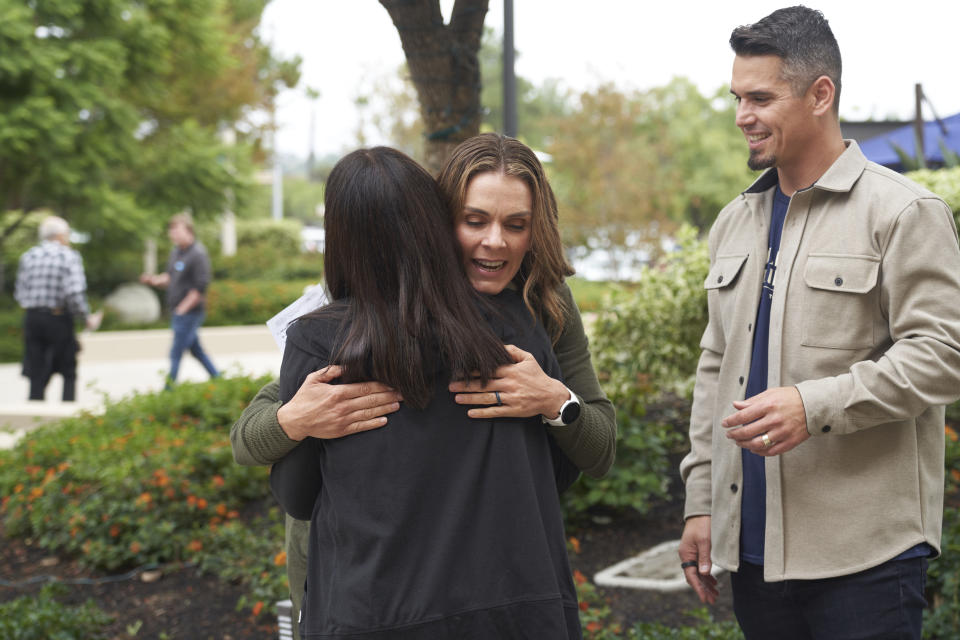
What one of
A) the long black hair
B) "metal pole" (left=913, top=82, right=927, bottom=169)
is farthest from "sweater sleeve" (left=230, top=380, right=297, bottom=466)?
"metal pole" (left=913, top=82, right=927, bottom=169)

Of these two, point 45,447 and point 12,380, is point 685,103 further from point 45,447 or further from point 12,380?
point 45,447

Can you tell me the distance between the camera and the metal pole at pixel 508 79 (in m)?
6.29

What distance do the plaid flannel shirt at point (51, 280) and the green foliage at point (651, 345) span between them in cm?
573

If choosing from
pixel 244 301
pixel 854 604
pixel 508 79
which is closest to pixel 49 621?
pixel 854 604

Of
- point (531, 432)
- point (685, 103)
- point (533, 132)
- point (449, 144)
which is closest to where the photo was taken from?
point (531, 432)

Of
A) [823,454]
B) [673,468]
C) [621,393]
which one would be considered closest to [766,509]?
[823,454]

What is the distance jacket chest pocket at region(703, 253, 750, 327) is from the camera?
7.49 ft

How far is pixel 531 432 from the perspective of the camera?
1.89 m

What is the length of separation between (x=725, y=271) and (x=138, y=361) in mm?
14573

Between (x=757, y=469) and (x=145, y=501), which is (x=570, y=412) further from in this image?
(x=145, y=501)

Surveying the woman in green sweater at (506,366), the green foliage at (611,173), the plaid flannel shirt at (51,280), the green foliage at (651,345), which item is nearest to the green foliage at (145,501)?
the green foliage at (651,345)

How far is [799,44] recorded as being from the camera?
2059 mm

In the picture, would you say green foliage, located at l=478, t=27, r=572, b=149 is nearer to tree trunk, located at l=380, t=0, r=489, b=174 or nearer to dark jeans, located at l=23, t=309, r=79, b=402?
dark jeans, located at l=23, t=309, r=79, b=402

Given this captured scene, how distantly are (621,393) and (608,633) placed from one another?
6.66ft
